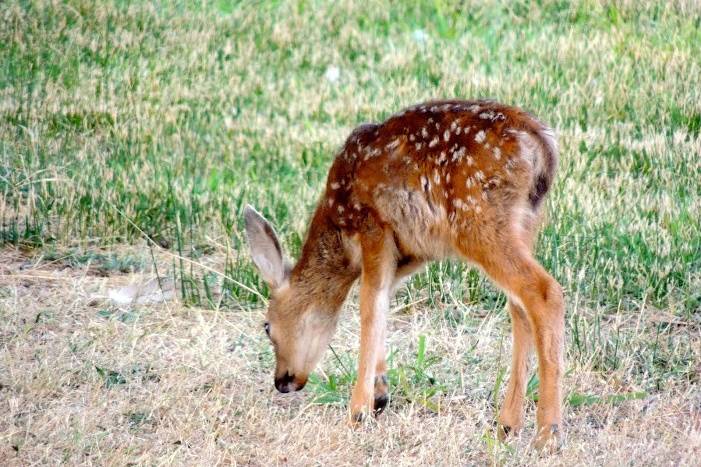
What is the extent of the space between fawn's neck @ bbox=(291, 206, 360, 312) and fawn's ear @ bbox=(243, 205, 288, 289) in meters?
0.09

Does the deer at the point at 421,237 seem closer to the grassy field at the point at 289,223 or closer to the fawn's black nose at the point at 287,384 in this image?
the fawn's black nose at the point at 287,384

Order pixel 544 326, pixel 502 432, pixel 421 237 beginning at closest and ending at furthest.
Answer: pixel 544 326, pixel 502 432, pixel 421 237

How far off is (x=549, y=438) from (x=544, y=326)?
474 millimetres

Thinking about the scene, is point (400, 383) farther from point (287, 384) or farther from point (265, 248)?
point (265, 248)

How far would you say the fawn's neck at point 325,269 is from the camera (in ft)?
21.2

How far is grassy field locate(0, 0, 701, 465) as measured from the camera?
234 inches

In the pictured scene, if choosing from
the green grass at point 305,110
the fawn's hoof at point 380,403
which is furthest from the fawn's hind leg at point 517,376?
the green grass at point 305,110

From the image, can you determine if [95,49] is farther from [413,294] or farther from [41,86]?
[413,294]

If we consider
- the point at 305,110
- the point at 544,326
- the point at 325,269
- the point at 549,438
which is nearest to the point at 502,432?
the point at 549,438

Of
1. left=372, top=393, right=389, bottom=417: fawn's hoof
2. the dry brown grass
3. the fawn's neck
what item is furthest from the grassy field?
the fawn's neck

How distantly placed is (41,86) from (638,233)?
5.41 m

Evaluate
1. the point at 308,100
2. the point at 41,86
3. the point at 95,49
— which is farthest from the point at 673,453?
the point at 95,49

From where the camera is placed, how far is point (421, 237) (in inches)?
237

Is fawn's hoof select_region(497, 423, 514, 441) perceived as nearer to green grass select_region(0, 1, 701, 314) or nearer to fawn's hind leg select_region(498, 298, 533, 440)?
fawn's hind leg select_region(498, 298, 533, 440)
